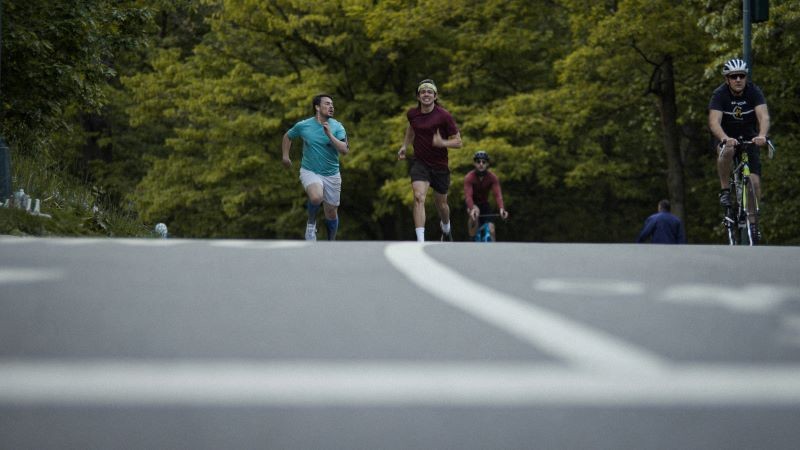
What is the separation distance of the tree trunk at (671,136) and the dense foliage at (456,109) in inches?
1.9

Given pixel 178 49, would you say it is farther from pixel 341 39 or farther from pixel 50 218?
pixel 50 218

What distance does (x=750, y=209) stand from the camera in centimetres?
1147

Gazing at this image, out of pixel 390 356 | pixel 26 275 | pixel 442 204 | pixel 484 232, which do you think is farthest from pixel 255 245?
pixel 484 232

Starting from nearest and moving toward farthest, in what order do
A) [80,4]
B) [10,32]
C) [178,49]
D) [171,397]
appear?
[171,397]
[10,32]
[80,4]
[178,49]

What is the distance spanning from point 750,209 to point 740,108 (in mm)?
953

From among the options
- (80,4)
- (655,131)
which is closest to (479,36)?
(655,131)

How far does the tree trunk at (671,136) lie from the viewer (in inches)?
1057

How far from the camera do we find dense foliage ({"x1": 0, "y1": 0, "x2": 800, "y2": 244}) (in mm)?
26188

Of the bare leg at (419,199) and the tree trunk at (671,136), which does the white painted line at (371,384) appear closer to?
the bare leg at (419,199)

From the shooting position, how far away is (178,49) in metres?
34.7

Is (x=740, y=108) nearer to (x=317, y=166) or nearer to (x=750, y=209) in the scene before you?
(x=750, y=209)

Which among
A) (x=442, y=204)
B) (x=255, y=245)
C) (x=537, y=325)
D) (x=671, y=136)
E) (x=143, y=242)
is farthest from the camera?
(x=671, y=136)

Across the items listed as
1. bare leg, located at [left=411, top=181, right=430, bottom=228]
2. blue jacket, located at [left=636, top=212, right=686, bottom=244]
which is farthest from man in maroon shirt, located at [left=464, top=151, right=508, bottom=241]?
bare leg, located at [left=411, top=181, right=430, bottom=228]

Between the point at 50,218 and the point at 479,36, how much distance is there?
58.5ft
